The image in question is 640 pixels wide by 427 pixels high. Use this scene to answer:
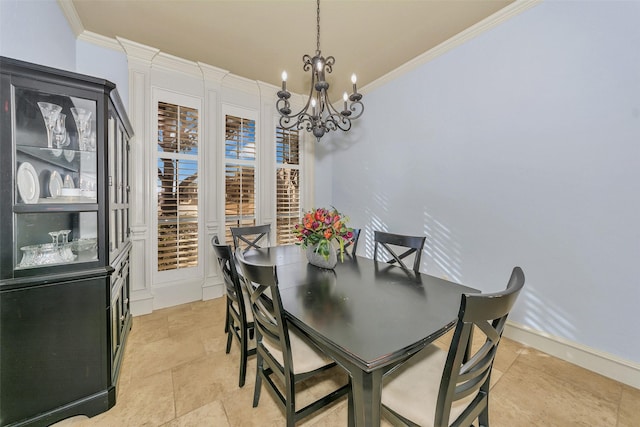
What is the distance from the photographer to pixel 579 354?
1.91 metres

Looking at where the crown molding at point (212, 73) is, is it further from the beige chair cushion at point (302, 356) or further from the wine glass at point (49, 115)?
the beige chair cushion at point (302, 356)

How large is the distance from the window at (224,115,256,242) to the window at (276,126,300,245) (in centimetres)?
44

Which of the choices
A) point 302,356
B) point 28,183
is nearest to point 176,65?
point 28,183

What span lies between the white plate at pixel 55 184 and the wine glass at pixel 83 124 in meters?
0.24

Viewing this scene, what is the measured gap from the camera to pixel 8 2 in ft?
4.94

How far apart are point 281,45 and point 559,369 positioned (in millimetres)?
3885

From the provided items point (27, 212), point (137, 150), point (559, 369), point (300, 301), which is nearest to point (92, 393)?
point (27, 212)

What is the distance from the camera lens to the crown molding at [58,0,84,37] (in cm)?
Result: 211

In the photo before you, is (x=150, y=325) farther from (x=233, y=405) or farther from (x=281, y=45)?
(x=281, y=45)

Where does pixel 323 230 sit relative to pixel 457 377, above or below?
above

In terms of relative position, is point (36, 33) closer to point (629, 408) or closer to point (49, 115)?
point (49, 115)

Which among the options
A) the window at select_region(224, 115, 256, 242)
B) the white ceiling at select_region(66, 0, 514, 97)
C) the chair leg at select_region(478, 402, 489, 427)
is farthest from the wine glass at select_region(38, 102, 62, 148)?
the chair leg at select_region(478, 402, 489, 427)

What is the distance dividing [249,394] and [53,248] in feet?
5.04

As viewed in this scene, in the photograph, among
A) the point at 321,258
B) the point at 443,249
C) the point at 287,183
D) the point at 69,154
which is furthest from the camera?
the point at 287,183
